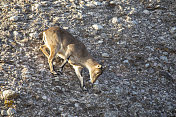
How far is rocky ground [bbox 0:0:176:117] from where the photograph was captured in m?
6.22

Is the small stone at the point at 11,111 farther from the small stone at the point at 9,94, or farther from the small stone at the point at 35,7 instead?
the small stone at the point at 35,7

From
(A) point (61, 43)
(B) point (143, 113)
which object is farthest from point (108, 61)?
(B) point (143, 113)

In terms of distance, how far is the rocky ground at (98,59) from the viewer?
622 centimetres

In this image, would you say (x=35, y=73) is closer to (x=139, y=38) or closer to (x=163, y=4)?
(x=139, y=38)

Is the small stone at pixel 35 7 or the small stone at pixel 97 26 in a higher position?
the small stone at pixel 35 7

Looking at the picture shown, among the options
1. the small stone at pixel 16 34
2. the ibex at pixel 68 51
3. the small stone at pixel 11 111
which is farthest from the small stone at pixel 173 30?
the small stone at pixel 11 111

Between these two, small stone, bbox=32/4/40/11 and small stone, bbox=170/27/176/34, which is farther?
small stone, bbox=32/4/40/11

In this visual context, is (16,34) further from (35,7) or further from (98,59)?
(98,59)

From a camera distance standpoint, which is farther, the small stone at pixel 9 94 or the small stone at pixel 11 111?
the small stone at pixel 9 94

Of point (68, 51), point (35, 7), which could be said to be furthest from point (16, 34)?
point (68, 51)

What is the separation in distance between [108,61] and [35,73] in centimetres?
233

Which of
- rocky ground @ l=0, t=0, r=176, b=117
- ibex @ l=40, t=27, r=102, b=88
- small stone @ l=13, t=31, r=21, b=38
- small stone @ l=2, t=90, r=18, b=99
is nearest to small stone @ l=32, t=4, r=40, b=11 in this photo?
rocky ground @ l=0, t=0, r=176, b=117

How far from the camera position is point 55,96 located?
6.33 meters

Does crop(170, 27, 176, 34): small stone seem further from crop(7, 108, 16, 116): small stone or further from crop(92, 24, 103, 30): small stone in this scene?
crop(7, 108, 16, 116): small stone
